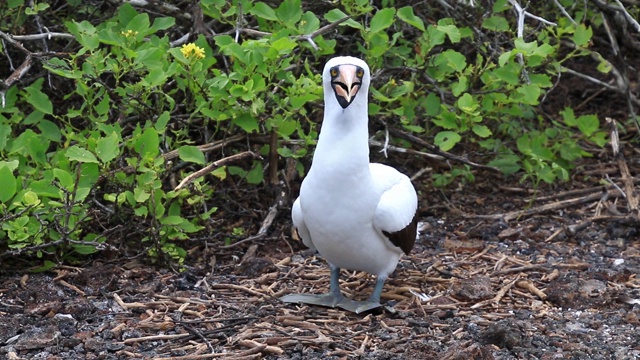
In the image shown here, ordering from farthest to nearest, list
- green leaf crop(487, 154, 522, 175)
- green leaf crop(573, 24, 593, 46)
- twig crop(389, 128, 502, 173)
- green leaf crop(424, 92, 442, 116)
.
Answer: green leaf crop(487, 154, 522, 175) < twig crop(389, 128, 502, 173) < green leaf crop(424, 92, 442, 116) < green leaf crop(573, 24, 593, 46)

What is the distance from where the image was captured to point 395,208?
4523mm

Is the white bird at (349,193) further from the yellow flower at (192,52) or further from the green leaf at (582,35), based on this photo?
the green leaf at (582,35)

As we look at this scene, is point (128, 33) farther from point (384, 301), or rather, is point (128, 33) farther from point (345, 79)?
point (384, 301)

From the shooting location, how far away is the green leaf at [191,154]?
5.02m

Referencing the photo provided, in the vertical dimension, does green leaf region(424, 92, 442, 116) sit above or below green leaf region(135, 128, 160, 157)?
below

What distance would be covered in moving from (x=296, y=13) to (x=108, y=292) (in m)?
Answer: 1.81

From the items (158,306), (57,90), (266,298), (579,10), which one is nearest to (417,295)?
(266,298)

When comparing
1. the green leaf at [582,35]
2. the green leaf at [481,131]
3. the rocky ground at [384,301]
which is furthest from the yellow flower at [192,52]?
the green leaf at [582,35]

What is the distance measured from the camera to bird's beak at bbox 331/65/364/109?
168 inches

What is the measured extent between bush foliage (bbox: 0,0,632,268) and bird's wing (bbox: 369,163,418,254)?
2.34 ft

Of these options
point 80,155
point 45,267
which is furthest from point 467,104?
point 45,267

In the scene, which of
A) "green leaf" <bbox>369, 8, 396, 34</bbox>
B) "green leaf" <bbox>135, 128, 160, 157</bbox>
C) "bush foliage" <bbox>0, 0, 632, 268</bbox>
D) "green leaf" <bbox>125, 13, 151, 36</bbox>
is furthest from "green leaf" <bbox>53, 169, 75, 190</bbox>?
"green leaf" <bbox>369, 8, 396, 34</bbox>

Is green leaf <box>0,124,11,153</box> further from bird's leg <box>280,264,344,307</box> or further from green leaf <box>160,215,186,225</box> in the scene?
bird's leg <box>280,264,344,307</box>

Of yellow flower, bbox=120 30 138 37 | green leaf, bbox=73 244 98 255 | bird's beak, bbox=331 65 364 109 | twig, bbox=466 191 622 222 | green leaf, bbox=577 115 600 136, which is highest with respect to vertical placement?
bird's beak, bbox=331 65 364 109
